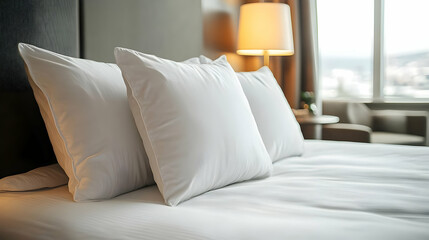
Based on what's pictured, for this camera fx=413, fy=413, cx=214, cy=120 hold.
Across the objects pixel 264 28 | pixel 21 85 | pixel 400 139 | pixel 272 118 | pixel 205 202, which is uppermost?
A: pixel 264 28

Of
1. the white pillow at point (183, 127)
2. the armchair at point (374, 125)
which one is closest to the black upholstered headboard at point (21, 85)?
the white pillow at point (183, 127)

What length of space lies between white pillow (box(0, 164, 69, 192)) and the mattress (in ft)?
0.07

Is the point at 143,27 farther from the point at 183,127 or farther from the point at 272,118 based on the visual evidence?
the point at 183,127

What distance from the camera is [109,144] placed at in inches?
45.8

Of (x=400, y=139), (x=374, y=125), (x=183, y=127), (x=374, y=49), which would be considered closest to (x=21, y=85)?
(x=183, y=127)

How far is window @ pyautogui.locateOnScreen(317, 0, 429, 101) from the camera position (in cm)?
427

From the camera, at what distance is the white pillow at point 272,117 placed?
1719mm

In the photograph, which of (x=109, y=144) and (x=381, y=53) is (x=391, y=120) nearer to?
(x=381, y=53)

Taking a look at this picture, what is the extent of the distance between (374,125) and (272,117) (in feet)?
8.70

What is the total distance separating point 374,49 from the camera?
4320 mm

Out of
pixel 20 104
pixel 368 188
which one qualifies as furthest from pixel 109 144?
pixel 368 188

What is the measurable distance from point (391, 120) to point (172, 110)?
332cm

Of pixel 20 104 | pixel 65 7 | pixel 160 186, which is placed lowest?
pixel 160 186

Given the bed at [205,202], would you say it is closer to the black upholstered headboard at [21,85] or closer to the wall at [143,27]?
the black upholstered headboard at [21,85]
